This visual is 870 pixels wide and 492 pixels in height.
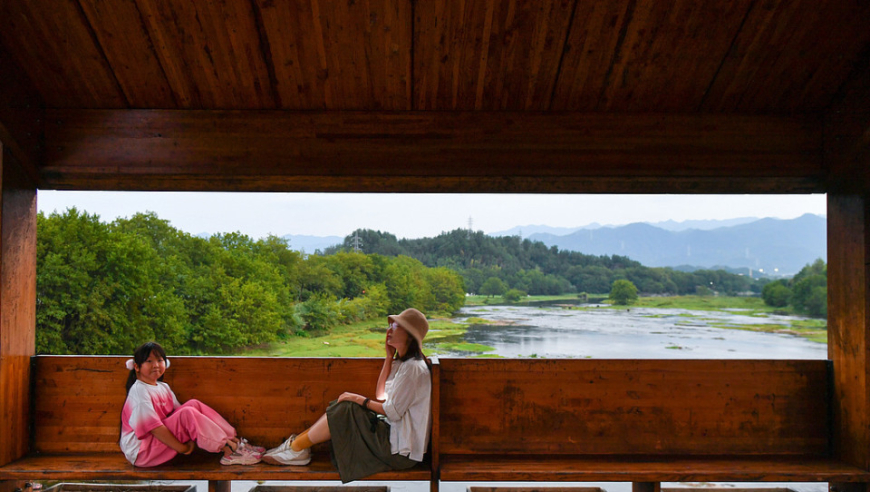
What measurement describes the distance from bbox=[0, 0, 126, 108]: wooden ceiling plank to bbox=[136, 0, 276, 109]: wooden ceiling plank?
1.26ft

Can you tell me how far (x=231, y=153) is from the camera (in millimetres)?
3312

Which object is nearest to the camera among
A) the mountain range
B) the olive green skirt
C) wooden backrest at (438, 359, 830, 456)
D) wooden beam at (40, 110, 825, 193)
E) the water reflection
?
the olive green skirt

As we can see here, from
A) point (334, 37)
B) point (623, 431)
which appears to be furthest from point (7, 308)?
point (623, 431)

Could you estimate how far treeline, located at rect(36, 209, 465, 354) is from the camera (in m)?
4.08

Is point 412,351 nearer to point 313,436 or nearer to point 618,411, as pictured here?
point 313,436

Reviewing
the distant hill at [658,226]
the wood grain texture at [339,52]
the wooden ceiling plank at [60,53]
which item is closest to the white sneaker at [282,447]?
the wood grain texture at [339,52]

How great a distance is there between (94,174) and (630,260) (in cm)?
434

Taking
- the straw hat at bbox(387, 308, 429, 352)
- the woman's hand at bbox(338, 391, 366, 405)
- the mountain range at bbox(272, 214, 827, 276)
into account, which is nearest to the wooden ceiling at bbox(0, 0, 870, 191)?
the straw hat at bbox(387, 308, 429, 352)

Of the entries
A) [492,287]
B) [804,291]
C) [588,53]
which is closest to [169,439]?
[492,287]

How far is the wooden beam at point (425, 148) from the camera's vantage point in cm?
330

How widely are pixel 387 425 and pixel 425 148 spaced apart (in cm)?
171

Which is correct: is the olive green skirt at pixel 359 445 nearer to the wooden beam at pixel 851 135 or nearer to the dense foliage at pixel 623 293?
the dense foliage at pixel 623 293

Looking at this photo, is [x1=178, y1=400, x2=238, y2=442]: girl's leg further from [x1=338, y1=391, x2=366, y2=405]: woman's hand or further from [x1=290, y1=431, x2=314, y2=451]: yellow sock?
[x1=338, y1=391, x2=366, y2=405]: woman's hand

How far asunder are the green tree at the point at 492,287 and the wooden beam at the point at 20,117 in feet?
11.1
